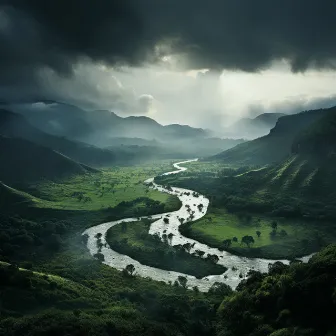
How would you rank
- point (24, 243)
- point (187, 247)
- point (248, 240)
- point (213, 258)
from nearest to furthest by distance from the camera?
1. point (213, 258)
2. point (187, 247)
3. point (24, 243)
4. point (248, 240)

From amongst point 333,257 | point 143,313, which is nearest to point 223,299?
point 143,313

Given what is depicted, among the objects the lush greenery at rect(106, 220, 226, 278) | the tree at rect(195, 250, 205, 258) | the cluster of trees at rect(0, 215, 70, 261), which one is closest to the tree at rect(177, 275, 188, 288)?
the lush greenery at rect(106, 220, 226, 278)

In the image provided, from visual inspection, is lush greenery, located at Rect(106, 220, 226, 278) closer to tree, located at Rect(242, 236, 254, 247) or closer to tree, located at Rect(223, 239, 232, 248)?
tree, located at Rect(223, 239, 232, 248)

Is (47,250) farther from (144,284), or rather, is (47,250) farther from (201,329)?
(201,329)

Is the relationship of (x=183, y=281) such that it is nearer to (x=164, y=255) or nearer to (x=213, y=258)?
(x=164, y=255)

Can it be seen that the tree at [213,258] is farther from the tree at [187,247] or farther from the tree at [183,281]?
the tree at [183,281]

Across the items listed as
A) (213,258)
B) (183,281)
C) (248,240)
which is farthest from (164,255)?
(248,240)

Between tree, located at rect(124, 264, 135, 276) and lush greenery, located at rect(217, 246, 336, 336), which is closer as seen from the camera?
lush greenery, located at rect(217, 246, 336, 336)

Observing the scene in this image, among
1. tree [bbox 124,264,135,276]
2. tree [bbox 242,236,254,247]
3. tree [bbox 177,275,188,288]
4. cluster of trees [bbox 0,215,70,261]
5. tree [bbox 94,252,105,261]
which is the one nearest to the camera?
tree [bbox 177,275,188,288]

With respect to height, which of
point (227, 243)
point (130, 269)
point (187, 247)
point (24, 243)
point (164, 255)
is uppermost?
point (24, 243)
